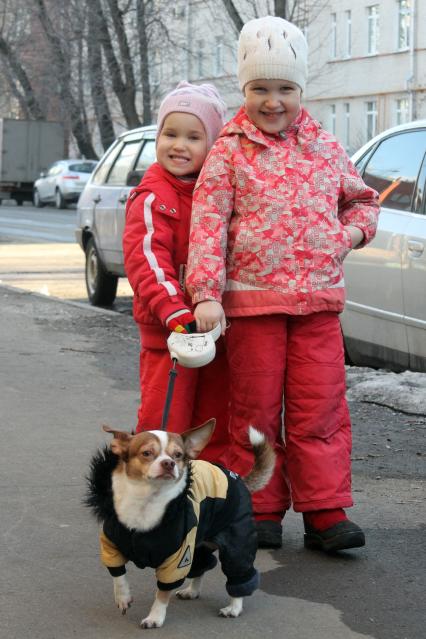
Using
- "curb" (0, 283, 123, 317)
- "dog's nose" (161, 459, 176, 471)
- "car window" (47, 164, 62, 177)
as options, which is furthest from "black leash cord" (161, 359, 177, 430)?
"car window" (47, 164, 62, 177)

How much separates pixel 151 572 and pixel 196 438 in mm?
740

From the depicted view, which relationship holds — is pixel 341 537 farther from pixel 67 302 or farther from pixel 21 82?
pixel 21 82

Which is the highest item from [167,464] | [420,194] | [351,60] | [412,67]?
[351,60]

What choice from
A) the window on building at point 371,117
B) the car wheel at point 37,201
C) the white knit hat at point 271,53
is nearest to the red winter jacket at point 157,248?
the white knit hat at point 271,53

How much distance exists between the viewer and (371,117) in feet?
151

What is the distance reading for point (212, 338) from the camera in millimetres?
4285

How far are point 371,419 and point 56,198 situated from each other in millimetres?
36778

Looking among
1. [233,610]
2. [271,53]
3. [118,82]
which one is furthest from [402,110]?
[233,610]

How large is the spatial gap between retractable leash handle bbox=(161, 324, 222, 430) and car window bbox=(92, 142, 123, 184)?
9099 mm

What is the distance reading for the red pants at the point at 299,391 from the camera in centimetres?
466

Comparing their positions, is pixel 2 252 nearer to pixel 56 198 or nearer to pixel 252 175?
pixel 252 175

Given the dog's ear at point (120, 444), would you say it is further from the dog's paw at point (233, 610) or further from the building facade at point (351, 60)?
the building facade at point (351, 60)

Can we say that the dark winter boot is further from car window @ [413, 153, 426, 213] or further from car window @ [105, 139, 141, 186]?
car window @ [105, 139, 141, 186]

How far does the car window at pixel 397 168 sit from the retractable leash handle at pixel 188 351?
142 inches
